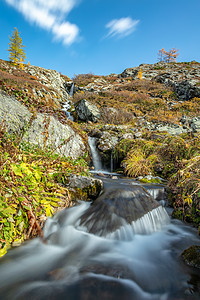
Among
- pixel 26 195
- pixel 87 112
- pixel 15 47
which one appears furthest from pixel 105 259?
pixel 15 47

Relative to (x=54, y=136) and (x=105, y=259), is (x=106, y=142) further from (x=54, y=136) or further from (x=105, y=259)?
(x=105, y=259)

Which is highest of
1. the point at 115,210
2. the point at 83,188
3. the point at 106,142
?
the point at 106,142

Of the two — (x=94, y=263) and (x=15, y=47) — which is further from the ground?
(x=15, y=47)

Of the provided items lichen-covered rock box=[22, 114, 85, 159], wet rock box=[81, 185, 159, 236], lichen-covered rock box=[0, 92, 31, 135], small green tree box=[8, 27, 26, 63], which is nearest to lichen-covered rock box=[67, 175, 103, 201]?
wet rock box=[81, 185, 159, 236]

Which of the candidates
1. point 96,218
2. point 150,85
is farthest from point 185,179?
point 150,85

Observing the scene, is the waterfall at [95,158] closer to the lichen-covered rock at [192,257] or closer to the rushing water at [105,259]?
the rushing water at [105,259]

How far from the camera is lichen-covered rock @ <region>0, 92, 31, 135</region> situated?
439 cm

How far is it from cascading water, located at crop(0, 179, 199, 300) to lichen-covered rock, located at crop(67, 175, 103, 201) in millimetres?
405

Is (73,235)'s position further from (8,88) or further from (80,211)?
(8,88)

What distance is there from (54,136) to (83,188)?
8.66ft

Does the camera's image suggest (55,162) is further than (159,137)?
No

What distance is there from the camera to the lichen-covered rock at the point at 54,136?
16.0 ft

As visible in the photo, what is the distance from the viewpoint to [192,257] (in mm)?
2145

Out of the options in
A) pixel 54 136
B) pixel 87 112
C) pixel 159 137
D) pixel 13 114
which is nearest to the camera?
pixel 13 114
